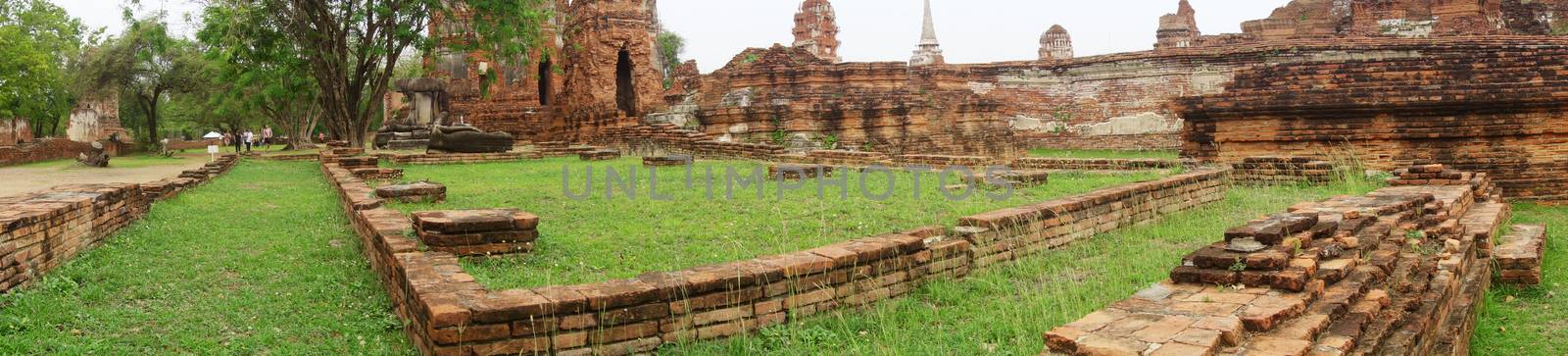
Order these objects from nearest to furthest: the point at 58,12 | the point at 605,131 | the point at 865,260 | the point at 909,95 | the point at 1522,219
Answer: the point at 865,260, the point at 1522,219, the point at 909,95, the point at 605,131, the point at 58,12

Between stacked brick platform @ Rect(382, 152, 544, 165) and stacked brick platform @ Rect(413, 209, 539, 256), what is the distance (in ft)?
30.5

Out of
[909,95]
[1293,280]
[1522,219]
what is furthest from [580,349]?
[909,95]

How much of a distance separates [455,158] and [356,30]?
18.8 ft

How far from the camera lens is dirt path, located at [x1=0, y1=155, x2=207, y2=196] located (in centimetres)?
1359

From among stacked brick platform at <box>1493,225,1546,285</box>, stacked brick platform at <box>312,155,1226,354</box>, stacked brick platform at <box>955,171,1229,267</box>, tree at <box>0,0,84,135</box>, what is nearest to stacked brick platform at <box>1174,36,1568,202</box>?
stacked brick platform at <box>955,171,1229,267</box>

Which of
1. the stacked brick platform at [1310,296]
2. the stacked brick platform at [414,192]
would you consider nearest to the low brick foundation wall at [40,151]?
the stacked brick platform at [414,192]

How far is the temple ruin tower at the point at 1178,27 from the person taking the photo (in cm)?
2909

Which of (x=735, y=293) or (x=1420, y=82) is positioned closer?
(x=735, y=293)

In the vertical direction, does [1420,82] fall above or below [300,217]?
above

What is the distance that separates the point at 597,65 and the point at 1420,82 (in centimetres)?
1398

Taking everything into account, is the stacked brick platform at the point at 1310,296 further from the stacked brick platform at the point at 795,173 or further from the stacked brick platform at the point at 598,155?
the stacked brick platform at the point at 598,155

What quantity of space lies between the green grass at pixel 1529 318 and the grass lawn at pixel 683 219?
244 centimetres

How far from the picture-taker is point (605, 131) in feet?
59.6

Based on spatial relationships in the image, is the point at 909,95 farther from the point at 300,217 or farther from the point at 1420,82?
the point at 300,217
